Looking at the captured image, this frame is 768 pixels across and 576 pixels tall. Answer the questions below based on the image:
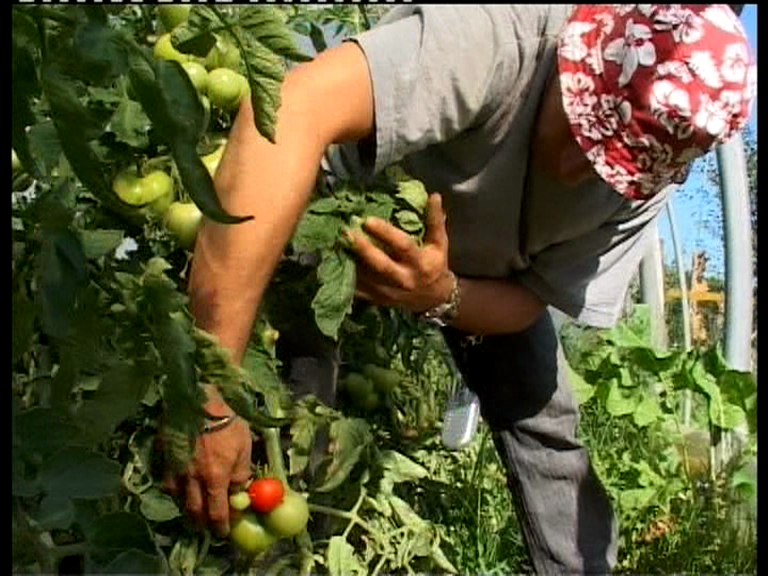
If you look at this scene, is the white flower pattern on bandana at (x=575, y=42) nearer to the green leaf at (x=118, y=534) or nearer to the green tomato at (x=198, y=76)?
Result: the green tomato at (x=198, y=76)

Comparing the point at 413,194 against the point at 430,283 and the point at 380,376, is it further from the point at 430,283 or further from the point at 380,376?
the point at 380,376

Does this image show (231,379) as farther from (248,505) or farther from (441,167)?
(441,167)

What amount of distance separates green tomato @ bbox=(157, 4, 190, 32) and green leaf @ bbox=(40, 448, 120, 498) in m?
0.68

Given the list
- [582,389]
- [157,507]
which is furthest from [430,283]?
[582,389]

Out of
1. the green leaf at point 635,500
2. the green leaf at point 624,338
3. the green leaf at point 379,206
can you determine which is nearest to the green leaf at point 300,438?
the green leaf at point 379,206

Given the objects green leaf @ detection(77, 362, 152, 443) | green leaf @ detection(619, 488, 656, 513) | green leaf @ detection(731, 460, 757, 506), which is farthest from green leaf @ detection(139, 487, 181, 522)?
green leaf @ detection(619, 488, 656, 513)

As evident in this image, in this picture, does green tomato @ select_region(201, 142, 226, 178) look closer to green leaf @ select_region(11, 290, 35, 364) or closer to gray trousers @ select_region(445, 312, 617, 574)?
green leaf @ select_region(11, 290, 35, 364)

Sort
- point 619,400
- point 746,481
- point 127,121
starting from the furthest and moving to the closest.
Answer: point 619,400 < point 746,481 < point 127,121

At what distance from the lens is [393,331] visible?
1.73 metres

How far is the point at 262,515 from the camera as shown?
1.22 meters

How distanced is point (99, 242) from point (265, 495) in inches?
17.6

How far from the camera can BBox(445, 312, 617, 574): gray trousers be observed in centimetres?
204

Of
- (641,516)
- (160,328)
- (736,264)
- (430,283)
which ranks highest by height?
(160,328)
